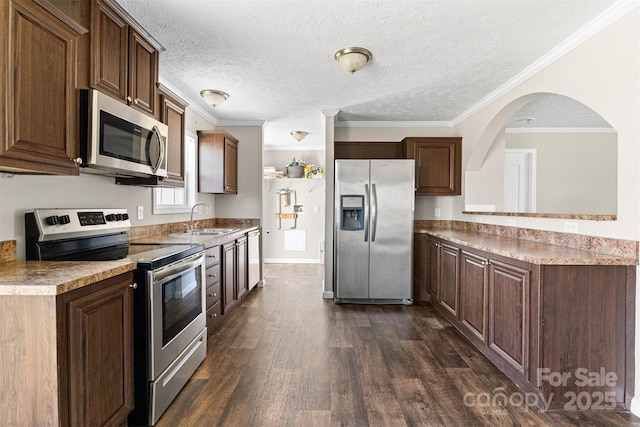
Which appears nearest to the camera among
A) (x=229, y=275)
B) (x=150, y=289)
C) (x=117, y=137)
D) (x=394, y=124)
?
(x=150, y=289)

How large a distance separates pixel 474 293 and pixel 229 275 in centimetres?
234

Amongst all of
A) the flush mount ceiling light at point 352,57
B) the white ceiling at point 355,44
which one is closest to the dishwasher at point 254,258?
the white ceiling at point 355,44

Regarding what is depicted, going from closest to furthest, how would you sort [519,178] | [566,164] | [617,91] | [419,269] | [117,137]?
[117,137]
[617,91]
[419,269]
[566,164]
[519,178]

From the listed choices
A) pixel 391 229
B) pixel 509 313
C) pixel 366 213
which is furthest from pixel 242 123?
pixel 509 313

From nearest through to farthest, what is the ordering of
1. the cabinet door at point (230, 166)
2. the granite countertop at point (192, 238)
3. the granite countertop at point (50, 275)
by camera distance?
the granite countertop at point (50, 275)
the granite countertop at point (192, 238)
the cabinet door at point (230, 166)

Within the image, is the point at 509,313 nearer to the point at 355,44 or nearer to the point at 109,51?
the point at 355,44

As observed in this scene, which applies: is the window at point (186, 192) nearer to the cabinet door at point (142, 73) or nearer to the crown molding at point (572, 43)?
the cabinet door at point (142, 73)

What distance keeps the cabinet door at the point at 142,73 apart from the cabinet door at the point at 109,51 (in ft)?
0.17

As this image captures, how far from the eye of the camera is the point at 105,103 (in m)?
1.75

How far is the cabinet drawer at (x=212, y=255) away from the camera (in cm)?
291

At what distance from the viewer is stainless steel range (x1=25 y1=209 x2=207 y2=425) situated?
1.76 metres

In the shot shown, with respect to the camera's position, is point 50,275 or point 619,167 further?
point 619,167

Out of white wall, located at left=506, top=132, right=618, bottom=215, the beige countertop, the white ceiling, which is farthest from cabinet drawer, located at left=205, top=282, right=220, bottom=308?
white wall, located at left=506, top=132, right=618, bottom=215

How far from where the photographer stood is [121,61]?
1967 millimetres
